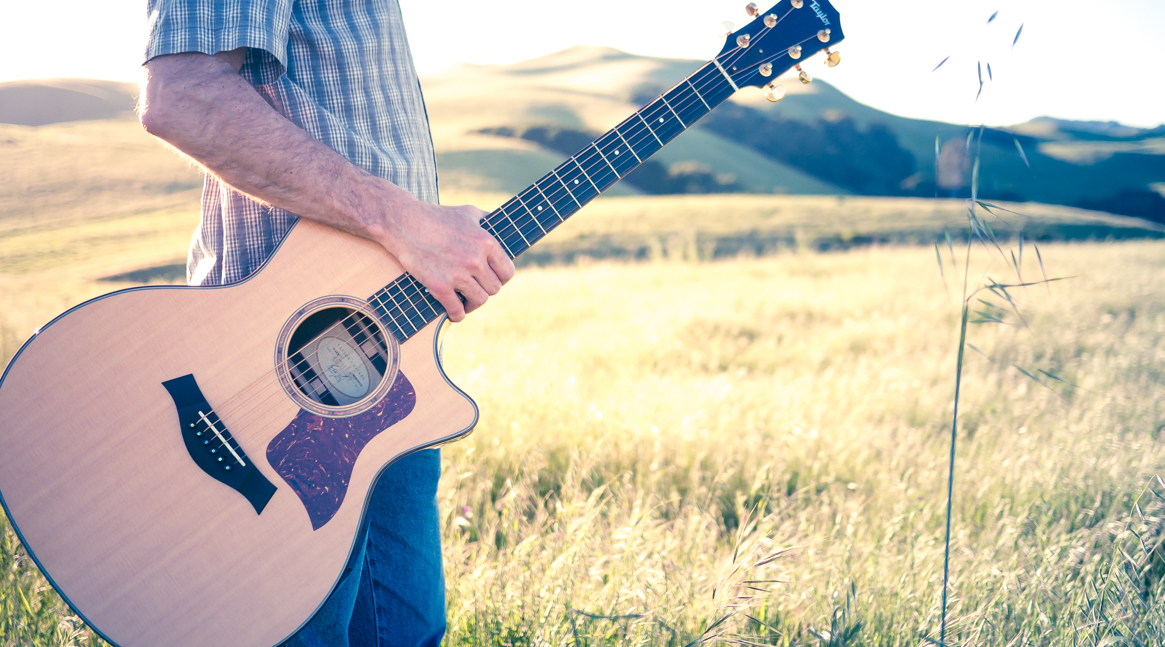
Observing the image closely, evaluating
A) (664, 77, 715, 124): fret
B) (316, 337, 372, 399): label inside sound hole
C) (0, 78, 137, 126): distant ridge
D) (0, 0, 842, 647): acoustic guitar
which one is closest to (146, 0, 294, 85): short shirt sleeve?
(0, 0, 842, 647): acoustic guitar

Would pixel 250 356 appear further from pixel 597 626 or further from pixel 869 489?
pixel 869 489

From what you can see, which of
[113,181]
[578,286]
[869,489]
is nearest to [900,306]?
[578,286]

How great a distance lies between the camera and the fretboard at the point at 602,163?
1.88 metres

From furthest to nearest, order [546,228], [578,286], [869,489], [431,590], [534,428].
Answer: [578,286] < [534,428] < [869,489] < [546,228] < [431,590]

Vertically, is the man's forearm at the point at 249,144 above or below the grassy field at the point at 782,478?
above

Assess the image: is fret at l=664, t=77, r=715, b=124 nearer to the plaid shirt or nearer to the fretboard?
the fretboard

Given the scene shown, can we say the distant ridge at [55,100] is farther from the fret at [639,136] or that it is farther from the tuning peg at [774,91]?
the tuning peg at [774,91]

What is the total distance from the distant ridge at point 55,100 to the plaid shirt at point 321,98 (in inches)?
118

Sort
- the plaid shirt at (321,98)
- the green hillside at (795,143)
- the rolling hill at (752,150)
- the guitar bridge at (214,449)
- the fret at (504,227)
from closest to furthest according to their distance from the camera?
the guitar bridge at (214,449), the plaid shirt at (321,98), the fret at (504,227), the rolling hill at (752,150), the green hillside at (795,143)

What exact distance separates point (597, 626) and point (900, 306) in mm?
7341

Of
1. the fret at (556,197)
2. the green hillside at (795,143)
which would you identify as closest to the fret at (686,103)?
the fret at (556,197)

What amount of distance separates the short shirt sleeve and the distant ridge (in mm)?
3091

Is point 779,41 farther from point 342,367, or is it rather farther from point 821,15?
point 342,367

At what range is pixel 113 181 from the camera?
13.0m
